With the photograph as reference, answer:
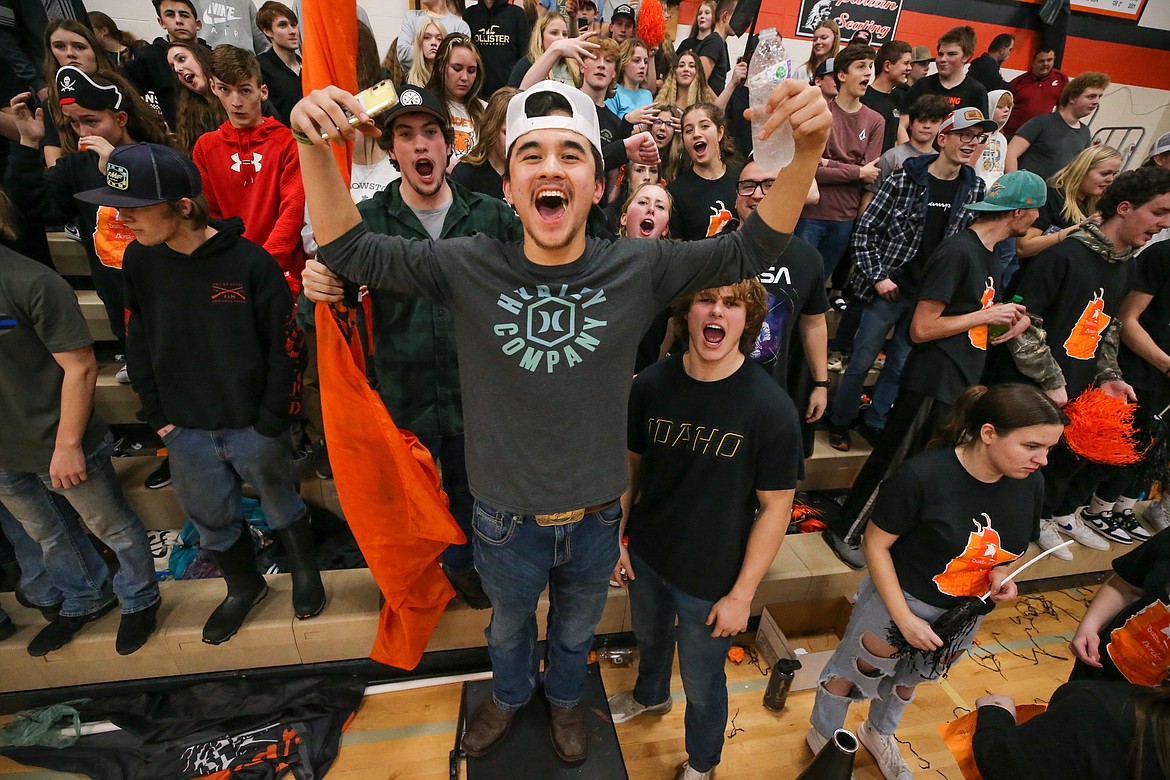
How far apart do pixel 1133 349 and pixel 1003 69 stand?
6.79 m

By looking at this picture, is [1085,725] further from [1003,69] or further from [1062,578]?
[1003,69]

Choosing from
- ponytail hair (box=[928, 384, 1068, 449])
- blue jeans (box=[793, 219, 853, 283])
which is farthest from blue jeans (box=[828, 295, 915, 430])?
ponytail hair (box=[928, 384, 1068, 449])

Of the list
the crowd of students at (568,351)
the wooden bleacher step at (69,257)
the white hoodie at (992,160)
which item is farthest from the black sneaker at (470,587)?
the white hoodie at (992,160)

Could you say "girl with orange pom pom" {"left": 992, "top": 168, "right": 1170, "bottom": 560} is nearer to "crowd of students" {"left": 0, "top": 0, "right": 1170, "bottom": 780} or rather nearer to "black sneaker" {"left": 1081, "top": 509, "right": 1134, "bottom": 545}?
"crowd of students" {"left": 0, "top": 0, "right": 1170, "bottom": 780}

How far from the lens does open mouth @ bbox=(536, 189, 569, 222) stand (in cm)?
112

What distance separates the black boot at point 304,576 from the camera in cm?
223

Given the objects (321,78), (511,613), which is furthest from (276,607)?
(321,78)

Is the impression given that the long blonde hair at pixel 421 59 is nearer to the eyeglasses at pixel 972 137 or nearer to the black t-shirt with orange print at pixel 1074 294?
the eyeglasses at pixel 972 137

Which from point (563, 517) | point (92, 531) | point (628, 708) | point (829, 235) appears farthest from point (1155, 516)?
point (92, 531)

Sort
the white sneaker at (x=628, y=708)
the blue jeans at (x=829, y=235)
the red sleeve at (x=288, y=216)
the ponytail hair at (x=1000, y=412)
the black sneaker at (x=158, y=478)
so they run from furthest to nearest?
the blue jeans at (x=829, y=235) → the black sneaker at (x=158, y=478) → the red sleeve at (x=288, y=216) → the white sneaker at (x=628, y=708) → the ponytail hair at (x=1000, y=412)

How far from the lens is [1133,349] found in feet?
9.75

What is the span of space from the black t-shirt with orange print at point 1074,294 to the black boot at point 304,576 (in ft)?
11.6

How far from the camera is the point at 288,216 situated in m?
2.50

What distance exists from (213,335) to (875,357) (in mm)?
3395
